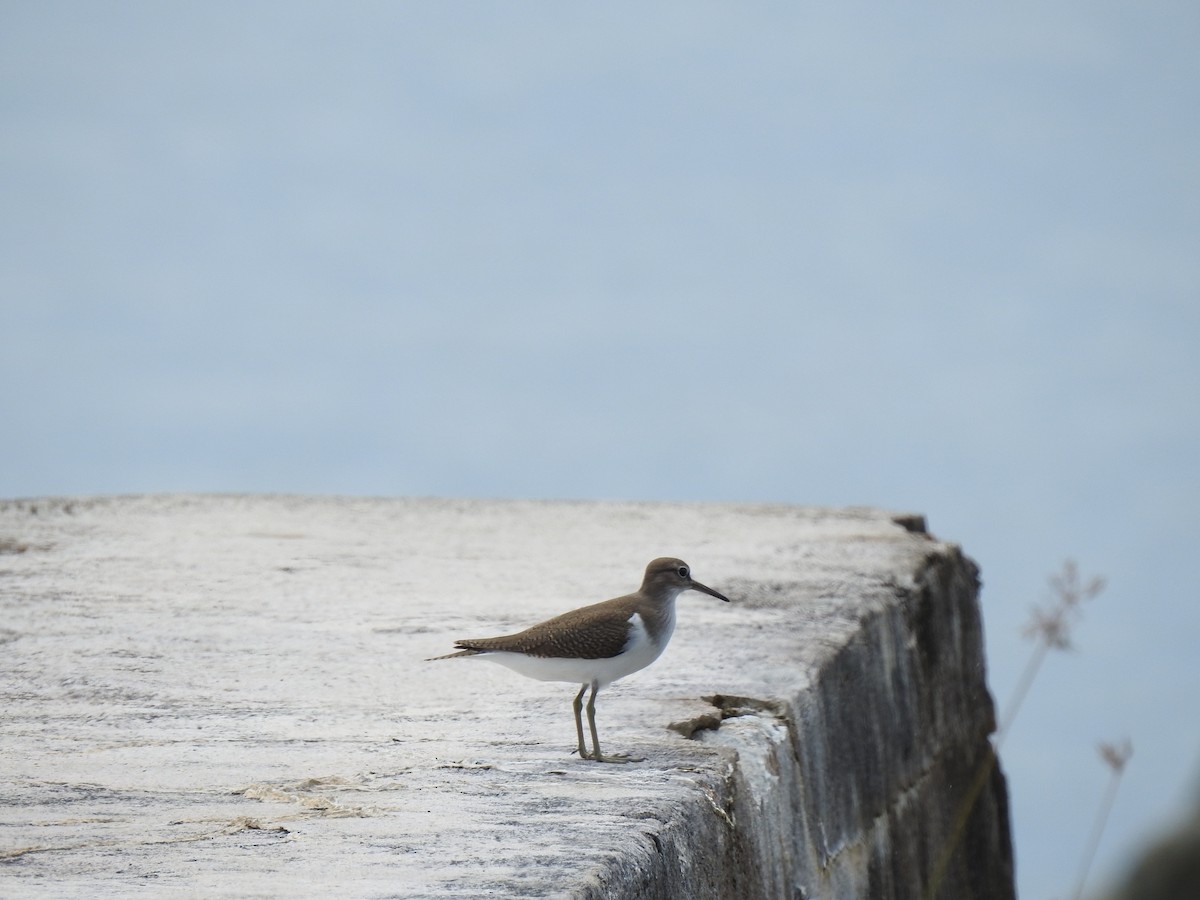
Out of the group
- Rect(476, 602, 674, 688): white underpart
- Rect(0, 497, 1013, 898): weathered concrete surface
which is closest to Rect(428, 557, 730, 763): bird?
Rect(476, 602, 674, 688): white underpart

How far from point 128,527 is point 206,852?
427cm

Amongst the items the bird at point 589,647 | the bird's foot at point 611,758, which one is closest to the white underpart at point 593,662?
the bird at point 589,647

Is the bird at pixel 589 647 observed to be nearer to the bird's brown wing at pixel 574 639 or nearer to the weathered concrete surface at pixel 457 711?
the bird's brown wing at pixel 574 639

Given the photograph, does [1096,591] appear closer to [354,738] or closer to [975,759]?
[354,738]

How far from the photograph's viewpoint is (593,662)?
144 inches

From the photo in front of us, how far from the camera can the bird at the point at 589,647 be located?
12.0ft

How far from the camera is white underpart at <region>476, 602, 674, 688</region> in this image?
3.67 meters

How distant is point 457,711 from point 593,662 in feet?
2.32

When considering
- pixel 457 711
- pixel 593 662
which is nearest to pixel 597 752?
pixel 593 662

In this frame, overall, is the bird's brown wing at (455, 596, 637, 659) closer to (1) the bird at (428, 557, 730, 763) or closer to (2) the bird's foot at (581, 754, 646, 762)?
(1) the bird at (428, 557, 730, 763)

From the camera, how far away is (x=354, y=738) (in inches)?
153

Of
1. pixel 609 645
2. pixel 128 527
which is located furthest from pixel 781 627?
pixel 128 527

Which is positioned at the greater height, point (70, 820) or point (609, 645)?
point (609, 645)

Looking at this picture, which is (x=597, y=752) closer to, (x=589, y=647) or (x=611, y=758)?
(x=611, y=758)
